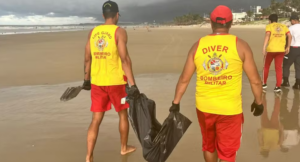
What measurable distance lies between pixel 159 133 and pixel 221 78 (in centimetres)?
83

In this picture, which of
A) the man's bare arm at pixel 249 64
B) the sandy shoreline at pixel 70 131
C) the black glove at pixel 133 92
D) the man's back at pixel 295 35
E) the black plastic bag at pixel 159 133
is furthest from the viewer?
the man's back at pixel 295 35

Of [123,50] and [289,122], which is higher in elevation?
[123,50]

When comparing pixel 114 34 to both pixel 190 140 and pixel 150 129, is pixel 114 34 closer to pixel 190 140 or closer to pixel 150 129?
pixel 150 129

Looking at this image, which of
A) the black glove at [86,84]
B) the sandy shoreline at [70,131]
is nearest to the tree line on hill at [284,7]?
the sandy shoreline at [70,131]

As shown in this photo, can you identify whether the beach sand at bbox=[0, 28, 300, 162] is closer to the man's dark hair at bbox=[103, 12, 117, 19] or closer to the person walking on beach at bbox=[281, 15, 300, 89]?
the person walking on beach at bbox=[281, 15, 300, 89]

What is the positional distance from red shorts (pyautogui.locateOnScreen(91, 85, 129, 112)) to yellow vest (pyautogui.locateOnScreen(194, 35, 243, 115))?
3.38 feet

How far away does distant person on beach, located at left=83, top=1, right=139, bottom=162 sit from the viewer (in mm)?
3211

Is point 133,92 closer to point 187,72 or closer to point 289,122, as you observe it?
point 187,72

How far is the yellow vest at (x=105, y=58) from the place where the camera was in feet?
10.5

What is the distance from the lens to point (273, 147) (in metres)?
3.69

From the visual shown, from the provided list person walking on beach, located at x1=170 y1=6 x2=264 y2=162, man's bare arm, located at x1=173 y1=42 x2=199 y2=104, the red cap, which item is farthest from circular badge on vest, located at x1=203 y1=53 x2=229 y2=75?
the red cap

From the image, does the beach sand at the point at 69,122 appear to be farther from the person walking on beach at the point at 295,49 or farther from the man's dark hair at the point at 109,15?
the man's dark hair at the point at 109,15

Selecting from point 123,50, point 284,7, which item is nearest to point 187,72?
point 123,50

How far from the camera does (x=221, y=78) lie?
2537 millimetres
